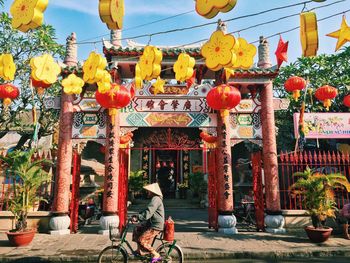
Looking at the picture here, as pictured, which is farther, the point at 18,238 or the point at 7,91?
the point at 7,91

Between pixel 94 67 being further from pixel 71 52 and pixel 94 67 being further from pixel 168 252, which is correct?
pixel 71 52

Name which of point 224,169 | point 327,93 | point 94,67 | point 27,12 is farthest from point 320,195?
point 27,12

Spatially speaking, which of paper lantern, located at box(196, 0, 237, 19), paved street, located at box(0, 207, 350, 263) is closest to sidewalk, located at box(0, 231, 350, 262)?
paved street, located at box(0, 207, 350, 263)

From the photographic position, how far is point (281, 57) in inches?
290

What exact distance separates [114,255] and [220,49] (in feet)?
14.2

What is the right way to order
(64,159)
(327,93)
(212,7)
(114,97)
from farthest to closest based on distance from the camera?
(327,93), (64,159), (114,97), (212,7)

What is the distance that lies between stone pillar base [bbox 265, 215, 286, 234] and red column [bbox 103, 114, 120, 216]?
15.9 ft

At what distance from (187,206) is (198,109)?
8907 millimetres

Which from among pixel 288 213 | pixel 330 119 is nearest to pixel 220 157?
pixel 288 213

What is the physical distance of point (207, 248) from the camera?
289 inches

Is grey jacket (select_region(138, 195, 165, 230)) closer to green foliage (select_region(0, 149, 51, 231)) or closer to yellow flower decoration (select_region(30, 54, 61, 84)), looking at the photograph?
yellow flower decoration (select_region(30, 54, 61, 84))

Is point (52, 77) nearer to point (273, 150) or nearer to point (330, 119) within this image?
point (273, 150)

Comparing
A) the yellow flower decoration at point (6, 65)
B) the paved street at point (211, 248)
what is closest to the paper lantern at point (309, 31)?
the paved street at point (211, 248)

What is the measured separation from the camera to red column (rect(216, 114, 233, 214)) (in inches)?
371
